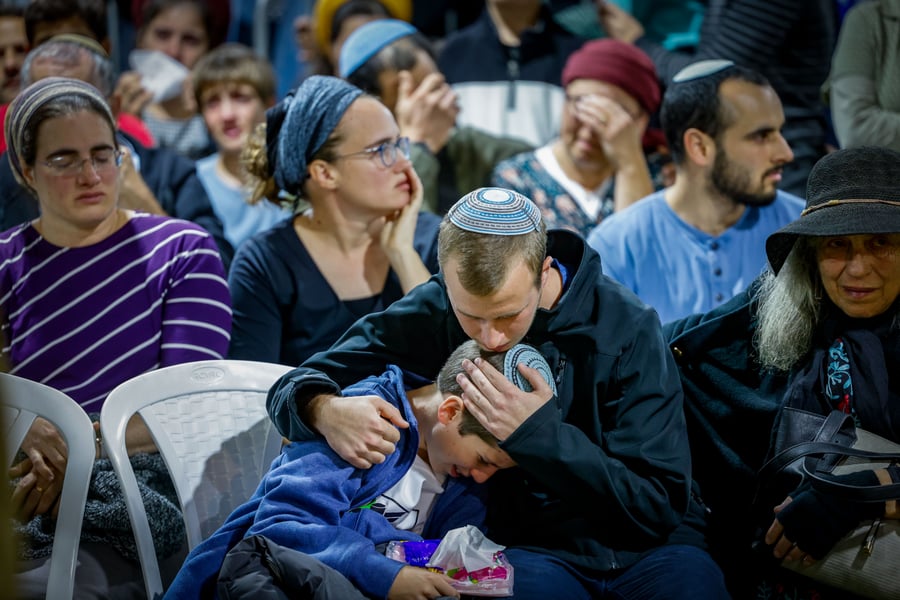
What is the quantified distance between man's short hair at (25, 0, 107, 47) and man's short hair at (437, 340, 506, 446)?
117 inches

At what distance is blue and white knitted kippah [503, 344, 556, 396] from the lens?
2.53 m

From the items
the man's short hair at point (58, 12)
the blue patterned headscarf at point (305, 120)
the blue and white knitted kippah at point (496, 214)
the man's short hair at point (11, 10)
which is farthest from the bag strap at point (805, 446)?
the man's short hair at point (11, 10)

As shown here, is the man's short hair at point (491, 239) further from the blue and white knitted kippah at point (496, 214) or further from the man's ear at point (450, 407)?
the man's ear at point (450, 407)

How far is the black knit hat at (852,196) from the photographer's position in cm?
270

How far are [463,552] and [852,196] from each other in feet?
4.30

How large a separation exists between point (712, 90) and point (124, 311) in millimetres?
2169

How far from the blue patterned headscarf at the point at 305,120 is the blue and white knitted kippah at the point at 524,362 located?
1336 millimetres

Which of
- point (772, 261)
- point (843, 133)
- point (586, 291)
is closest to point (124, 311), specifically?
point (586, 291)

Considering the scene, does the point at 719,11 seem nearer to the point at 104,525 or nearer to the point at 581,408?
the point at 581,408

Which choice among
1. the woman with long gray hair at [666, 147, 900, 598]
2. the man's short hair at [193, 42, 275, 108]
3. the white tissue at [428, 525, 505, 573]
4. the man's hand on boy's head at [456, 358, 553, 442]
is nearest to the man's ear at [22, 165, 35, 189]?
the man's hand on boy's head at [456, 358, 553, 442]

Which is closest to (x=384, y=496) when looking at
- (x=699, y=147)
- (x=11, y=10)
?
(x=699, y=147)

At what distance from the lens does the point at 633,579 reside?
2646mm

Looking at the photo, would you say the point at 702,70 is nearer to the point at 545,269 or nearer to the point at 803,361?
the point at 803,361

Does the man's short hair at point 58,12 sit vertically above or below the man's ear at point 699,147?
above
